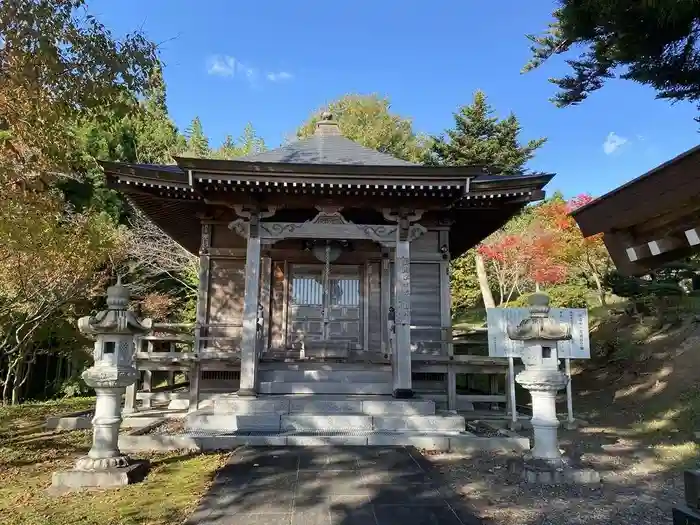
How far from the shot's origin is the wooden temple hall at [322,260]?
8.08 meters

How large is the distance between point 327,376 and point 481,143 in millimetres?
A: 21179

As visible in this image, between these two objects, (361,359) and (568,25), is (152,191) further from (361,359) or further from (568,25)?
(568,25)

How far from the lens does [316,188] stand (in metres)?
8.16

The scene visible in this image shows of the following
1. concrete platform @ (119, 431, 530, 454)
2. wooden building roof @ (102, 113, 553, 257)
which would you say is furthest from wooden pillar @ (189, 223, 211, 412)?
concrete platform @ (119, 431, 530, 454)

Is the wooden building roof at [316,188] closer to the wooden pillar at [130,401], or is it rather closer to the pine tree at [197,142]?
the wooden pillar at [130,401]

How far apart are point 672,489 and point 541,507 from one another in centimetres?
172

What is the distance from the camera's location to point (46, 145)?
6.31 m

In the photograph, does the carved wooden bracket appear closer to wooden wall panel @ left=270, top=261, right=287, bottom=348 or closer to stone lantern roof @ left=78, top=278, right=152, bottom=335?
wooden wall panel @ left=270, top=261, right=287, bottom=348

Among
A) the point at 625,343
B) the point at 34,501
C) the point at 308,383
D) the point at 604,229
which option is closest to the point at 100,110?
the point at 34,501

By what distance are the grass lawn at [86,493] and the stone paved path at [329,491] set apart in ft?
→ 1.12

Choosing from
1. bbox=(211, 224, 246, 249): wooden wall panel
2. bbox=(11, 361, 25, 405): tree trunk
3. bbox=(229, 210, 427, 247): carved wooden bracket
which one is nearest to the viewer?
bbox=(229, 210, 427, 247): carved wooden bracket

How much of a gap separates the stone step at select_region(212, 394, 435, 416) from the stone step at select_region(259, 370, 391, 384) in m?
0.82

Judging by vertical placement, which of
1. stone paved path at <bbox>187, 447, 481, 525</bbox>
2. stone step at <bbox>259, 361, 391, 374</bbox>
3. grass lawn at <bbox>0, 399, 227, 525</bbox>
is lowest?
grass lawn at <bbox>0, 399, 227, 525</bbox>

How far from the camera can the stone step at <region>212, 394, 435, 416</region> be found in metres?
7.70
